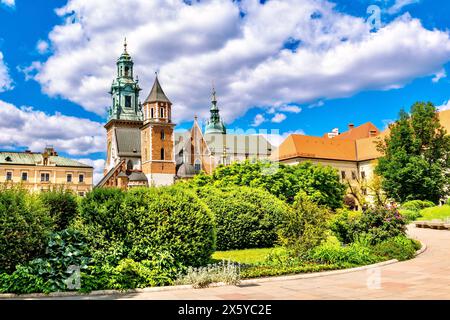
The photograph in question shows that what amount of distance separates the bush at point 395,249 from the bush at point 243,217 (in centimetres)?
459

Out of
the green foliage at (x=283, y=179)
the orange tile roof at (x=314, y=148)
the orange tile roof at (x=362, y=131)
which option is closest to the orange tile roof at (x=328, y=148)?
the orange tile roof at (x=314, y=148)

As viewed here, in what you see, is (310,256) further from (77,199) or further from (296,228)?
(77,199)

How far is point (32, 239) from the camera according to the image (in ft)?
31.8

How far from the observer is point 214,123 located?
11506cm

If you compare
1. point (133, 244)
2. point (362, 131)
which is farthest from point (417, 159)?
point (133, 244)

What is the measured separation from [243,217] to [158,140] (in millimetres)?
61662

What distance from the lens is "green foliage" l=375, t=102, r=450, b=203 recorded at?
47.1m

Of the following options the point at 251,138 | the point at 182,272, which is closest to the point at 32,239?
the point at 182,272

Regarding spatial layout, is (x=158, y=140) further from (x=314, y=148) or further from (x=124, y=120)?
(x=314, y=148)

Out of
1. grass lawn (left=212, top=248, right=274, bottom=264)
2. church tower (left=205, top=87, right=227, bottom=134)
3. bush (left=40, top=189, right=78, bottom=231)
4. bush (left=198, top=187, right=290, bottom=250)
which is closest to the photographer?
bush (left=40, top=189, right=78, bottom=231)

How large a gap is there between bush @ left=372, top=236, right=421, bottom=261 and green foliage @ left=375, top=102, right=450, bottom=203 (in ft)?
112

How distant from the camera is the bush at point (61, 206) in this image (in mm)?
11203

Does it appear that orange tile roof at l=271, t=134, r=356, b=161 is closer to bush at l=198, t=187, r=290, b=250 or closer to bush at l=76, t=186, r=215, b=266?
bush at l=198, t=187, r=290, b=250

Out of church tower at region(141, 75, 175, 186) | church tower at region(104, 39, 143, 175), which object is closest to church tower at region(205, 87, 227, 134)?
church tower at region(104, 39, 143, 175)
